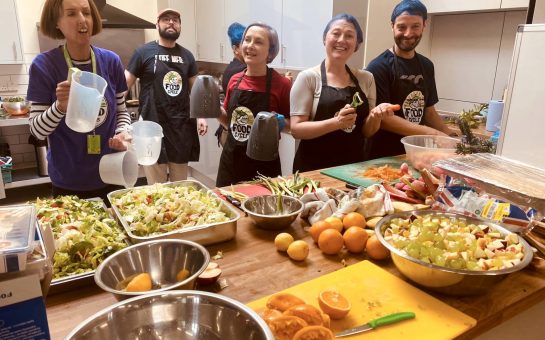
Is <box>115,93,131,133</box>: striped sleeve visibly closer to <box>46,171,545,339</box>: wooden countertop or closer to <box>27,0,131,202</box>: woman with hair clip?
<box>27,0,131,202</box>: woman with hair clip

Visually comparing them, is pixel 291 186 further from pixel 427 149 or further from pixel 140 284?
pixel 140 284

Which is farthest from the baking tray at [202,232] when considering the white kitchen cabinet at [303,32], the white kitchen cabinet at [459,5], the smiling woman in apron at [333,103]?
the white kitchen cabinet at [459,5]

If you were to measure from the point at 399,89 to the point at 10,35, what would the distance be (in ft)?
11.3

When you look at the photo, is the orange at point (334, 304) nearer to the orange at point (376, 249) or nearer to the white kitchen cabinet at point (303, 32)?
the orange at point (376, 249)

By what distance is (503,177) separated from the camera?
132 cm

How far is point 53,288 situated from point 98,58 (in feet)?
4.02

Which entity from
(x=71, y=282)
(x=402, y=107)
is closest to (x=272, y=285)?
(x=71, y=282)

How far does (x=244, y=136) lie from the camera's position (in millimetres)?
2312

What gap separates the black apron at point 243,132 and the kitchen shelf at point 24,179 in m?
2.42

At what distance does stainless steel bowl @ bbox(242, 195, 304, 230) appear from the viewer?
4.45 feet

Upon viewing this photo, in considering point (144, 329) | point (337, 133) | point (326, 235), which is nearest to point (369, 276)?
point (326, 235)

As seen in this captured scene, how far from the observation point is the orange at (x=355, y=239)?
123cm

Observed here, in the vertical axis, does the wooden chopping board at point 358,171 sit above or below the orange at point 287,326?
above

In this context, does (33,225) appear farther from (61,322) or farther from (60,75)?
(60,75)
